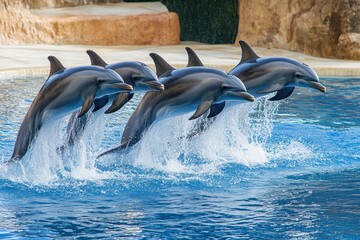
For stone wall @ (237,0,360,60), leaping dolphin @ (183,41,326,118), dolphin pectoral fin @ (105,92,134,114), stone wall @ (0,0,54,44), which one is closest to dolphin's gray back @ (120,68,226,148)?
dolphin pectoral fin @ (105,92,134,114)

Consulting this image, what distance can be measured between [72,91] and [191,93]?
1.19 metres

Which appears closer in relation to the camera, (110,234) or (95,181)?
(110,234)

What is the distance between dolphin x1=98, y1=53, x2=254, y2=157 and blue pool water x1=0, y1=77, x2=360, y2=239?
1.82ft

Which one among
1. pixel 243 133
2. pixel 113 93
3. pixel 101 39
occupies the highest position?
pixel 113 93

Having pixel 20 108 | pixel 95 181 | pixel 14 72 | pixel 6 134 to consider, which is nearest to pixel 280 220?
pixel 95 181

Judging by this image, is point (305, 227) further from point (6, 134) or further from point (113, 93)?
point (6, 134)

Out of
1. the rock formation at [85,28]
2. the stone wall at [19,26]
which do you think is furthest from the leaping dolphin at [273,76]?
the rock formation at [85,28]

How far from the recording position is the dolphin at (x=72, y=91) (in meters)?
8.04

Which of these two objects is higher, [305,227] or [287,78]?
[287,78]

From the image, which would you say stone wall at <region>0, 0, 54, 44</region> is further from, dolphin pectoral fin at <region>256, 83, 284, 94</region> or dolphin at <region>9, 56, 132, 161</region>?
dolphin at <region>9, 56, 132, 161</region>

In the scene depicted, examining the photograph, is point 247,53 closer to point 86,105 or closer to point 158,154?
point 158,154

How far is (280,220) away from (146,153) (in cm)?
241

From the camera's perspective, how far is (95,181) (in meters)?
8.62

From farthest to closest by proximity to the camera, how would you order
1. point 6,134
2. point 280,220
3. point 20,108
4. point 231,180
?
point 20,108
point 6,134
point 231,180
point 280,220
